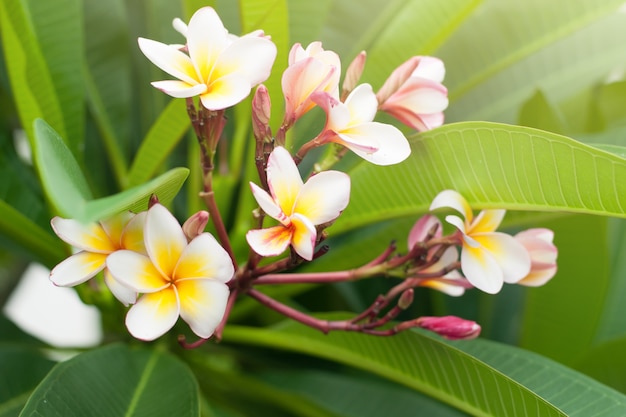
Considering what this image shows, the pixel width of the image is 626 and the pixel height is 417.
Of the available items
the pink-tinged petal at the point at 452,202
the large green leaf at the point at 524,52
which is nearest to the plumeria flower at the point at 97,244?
the pink-tinged petal at the point at 452,202

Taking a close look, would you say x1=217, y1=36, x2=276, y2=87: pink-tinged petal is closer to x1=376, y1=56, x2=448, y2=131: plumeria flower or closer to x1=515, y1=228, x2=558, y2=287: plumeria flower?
x1=376, y1=56, x2=448, y2=131: plumeria flower

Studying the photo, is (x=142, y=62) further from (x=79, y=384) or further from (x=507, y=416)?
(x=507, y=416)

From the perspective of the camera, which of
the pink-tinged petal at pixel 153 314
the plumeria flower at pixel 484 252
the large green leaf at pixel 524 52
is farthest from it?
the large green leaf at pixel 524 52

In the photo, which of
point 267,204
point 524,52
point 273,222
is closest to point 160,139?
point 273,222

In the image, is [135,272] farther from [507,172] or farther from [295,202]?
[507,172]

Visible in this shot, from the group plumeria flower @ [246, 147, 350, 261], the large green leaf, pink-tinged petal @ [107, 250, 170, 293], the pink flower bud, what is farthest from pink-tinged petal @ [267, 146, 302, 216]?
the large green leaf

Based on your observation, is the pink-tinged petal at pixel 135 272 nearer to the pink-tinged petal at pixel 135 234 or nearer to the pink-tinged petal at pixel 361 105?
the pink-tinged petal at pixel 135 234
